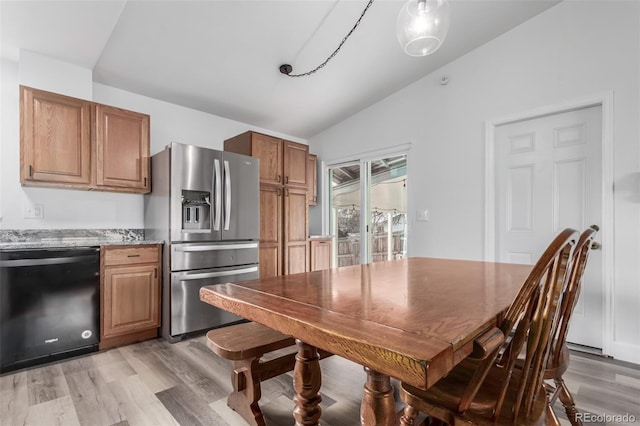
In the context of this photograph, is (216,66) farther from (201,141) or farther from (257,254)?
(257,254)

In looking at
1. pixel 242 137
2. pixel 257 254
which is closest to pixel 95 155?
pixel 242 137

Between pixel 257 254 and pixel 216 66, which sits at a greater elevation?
pixel 216 66

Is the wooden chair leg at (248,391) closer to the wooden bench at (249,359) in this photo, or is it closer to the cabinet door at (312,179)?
the wooden bench at (249,359)

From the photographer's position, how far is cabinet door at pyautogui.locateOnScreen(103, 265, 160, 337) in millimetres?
2562

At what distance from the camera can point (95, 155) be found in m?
2.71

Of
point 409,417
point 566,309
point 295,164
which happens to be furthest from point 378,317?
point 295,164

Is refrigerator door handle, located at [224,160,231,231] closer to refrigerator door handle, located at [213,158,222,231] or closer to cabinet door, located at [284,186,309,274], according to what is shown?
refrigerator door handle, located at [213,158,222,231]

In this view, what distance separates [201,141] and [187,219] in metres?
1.26

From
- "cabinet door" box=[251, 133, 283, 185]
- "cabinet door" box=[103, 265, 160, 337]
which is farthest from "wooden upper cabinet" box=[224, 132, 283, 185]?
→ "cabinet door" box=[103, 265, 160, 337]

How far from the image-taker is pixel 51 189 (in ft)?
9.03

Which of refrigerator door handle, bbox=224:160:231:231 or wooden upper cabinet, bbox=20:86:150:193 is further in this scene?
refrigerator door handle, bbox=224:160:231:231

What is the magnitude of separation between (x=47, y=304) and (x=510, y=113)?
426cm

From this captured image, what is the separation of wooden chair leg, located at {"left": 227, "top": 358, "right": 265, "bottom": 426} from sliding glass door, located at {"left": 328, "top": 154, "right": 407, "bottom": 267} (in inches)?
106

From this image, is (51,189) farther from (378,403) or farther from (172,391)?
(378,403)
